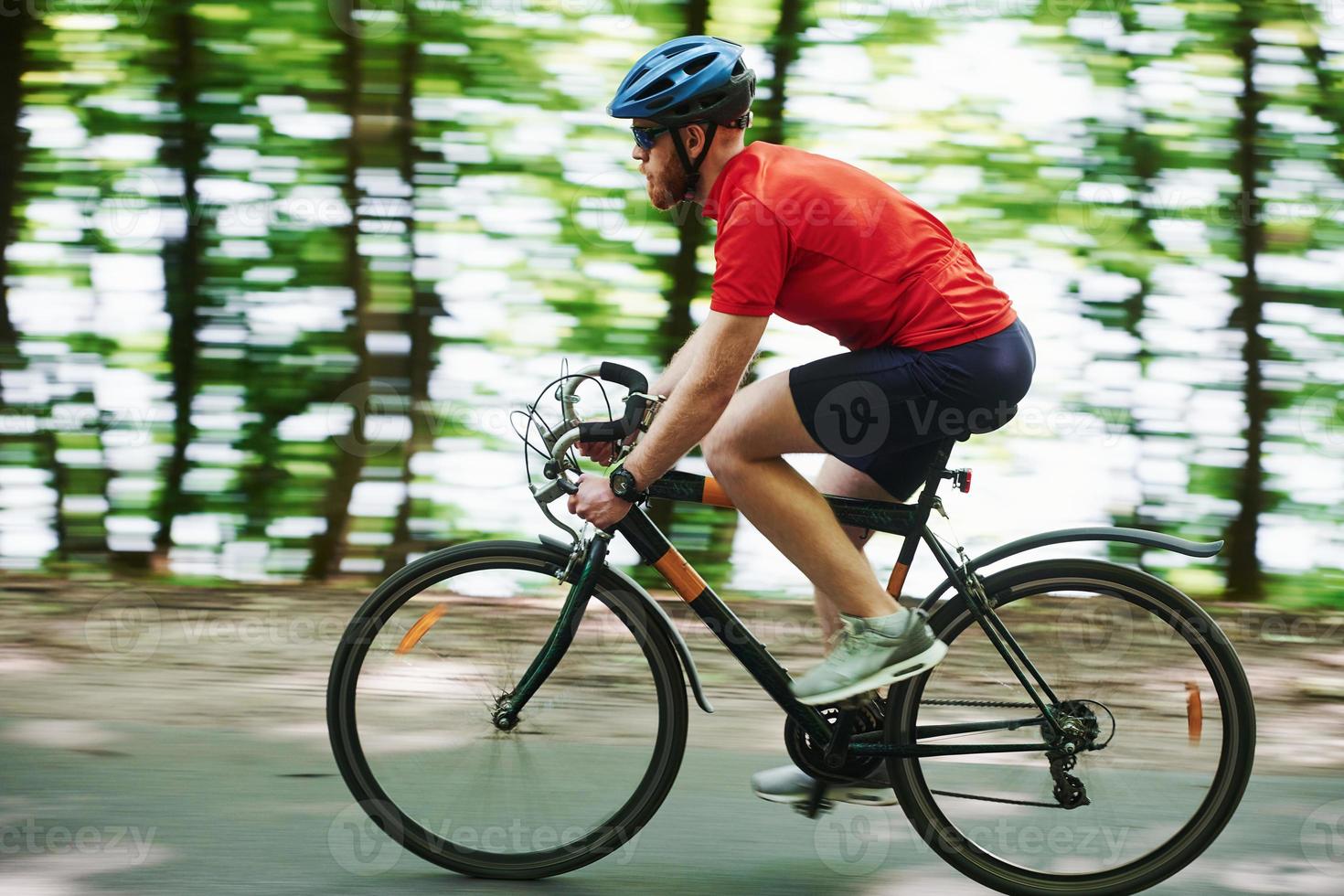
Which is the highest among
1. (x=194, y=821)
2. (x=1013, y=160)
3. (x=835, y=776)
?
(x=1013, y=160)

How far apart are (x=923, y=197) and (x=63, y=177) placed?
4277mm

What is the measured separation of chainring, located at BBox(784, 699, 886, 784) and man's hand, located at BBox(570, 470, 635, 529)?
2.33 ft

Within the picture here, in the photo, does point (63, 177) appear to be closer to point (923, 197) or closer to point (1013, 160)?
point (923, 197)

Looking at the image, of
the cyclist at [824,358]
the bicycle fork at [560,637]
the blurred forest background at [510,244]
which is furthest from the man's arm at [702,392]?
the blurred forest background at [510,244]

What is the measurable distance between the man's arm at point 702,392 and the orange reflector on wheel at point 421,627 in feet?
2.23

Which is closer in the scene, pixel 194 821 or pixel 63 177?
pixel 194 821

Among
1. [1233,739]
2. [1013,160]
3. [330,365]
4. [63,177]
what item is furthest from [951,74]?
[63,177]

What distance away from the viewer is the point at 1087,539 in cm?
320

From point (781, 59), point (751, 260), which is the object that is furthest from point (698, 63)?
point (781, 59)

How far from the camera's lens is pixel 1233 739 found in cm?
320

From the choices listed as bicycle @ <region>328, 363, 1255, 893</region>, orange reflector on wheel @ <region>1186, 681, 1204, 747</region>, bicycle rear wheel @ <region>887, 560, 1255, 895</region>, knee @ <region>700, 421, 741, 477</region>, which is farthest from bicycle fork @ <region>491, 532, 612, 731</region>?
orange reflector on wheel @ <region>1186, 681, 1204, 747</region>

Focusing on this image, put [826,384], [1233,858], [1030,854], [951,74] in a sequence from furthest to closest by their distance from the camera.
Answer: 1. [951,74]
2. [1233,858]
3. [1030,854]
4. [826,384]

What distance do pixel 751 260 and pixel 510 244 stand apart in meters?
3.51

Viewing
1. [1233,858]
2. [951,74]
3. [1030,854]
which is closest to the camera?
[1030,854]
